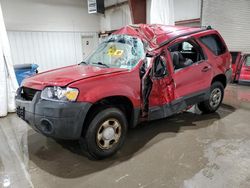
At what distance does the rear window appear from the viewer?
3.69 metres

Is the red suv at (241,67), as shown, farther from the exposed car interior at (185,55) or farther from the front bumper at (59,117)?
the front bumper at (59,117)

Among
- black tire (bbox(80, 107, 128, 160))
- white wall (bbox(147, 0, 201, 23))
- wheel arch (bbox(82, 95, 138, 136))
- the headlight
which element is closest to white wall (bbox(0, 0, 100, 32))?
white wall (bbox(147, 0, 201, 23))

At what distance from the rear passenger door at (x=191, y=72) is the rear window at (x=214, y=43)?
0.82 ft

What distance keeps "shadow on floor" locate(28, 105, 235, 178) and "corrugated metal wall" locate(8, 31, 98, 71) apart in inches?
229

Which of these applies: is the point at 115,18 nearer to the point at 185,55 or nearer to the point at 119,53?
the point at 185,55

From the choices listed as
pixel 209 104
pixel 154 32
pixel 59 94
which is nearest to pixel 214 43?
pixel 209 104

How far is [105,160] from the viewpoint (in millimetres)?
2633

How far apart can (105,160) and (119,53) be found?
1.55m

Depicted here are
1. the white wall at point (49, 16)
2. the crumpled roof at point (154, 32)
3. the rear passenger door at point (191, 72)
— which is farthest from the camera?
the white wall at point (49, 16)

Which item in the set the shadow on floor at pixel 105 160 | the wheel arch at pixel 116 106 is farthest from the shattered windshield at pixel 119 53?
the shadow on floor at pixel 105 160

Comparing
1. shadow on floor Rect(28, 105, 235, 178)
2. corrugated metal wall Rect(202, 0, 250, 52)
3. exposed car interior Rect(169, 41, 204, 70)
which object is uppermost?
corrugated metal wall Rect(202, 0, 250, 52)

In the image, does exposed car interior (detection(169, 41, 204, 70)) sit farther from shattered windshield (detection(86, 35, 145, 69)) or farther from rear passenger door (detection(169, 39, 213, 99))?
shattered windshield (detection(86, 35, 145, 69))

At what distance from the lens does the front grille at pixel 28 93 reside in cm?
263

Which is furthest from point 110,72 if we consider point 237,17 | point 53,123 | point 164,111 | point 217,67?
point 237,17
